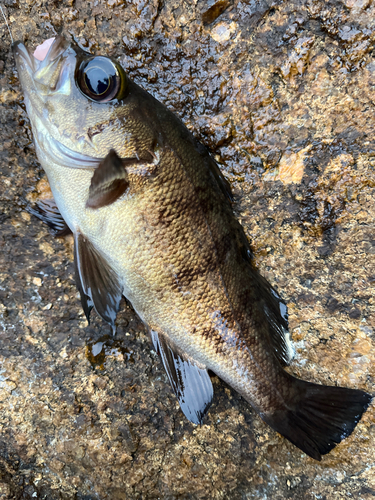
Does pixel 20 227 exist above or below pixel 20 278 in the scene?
above

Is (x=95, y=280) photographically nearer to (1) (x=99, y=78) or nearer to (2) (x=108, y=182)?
(2) (x=108, y=182)

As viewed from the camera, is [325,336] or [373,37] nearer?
[373,37]

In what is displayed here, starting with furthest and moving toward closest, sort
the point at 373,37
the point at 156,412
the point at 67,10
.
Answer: the point at 156,412, the point at 67,10, the point at 373,37


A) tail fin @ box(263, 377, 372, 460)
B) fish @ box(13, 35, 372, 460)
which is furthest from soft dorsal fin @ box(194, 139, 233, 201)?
tail fin @ box(263, 377, 372, 460)

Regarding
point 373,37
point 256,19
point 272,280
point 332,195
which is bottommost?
point 272,280

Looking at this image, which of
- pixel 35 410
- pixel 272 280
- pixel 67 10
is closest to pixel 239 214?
pixel 272 280

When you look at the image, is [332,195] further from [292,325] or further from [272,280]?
[292,325]

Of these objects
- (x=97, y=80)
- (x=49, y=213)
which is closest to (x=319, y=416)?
(x=49, y=213)

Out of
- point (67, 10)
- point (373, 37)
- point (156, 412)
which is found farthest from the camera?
point (156, 412)
